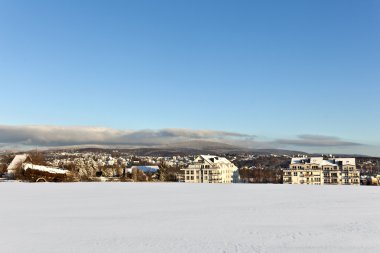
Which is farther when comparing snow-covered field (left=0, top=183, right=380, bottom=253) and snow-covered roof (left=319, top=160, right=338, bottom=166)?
snow-covered roof (left=319, top=160, right=338, bottom=166)

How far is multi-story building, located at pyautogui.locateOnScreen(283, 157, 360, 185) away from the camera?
97.8m

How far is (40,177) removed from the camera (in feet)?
156

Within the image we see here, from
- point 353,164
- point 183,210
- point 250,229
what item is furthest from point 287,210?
point 353,164

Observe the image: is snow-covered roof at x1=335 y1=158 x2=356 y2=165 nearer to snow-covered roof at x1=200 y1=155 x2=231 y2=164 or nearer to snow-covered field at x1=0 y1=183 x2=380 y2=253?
snow-covered roof at x1=200 y1=155 x2=231 y2=164

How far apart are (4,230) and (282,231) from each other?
9.14 m

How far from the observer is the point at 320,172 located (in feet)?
323

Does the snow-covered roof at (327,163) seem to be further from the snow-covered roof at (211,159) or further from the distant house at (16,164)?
the distant house at (16,164)

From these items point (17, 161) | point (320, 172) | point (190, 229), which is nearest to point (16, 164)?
point (17, 161)

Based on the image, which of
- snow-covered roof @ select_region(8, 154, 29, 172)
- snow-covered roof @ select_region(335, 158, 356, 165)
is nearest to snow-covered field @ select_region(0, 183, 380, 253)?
snow-covered roof @ select_region(8, 154, 29, 172)

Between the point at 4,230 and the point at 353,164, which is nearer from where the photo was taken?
the point at 4,230

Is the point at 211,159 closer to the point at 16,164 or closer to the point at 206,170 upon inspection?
the point at 206,170

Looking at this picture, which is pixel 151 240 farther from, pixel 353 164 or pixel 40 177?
pixel 353 164

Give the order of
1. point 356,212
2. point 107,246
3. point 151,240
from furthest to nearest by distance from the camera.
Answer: point 356,212 < point 151,240 < point 107,246

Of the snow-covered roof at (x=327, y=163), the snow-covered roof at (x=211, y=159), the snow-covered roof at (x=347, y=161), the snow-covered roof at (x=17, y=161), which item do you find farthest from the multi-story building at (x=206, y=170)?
the snow-covered roof at (x=17, y=161)
